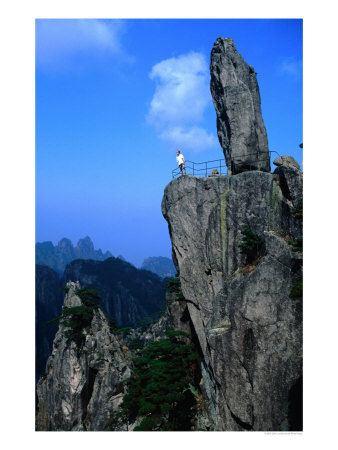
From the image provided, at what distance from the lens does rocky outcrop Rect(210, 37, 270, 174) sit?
21828mm

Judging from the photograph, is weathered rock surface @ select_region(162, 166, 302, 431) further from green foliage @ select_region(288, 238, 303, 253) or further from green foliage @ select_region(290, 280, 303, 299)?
green foliage @ select_region(288, 238, 303, 253)

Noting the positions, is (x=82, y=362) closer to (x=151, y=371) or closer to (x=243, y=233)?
(x=151, y=371)

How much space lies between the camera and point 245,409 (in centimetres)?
1577

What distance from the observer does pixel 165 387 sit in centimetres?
1958

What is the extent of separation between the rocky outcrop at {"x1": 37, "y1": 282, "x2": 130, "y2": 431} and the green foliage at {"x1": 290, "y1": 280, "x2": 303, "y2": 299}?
2109cm

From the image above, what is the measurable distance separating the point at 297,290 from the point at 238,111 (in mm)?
12375

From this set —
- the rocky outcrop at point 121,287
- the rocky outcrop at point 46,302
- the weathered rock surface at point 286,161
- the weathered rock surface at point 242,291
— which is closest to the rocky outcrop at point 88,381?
the weathered rock surface at point 242,291

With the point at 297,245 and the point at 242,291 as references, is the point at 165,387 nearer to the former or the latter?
the point at 242,291

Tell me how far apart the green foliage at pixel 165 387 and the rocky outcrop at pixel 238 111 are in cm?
1198

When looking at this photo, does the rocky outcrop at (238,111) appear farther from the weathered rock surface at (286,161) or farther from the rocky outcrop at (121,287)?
the rocky outcrop at (121,287)

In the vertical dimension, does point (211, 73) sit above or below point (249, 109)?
above
